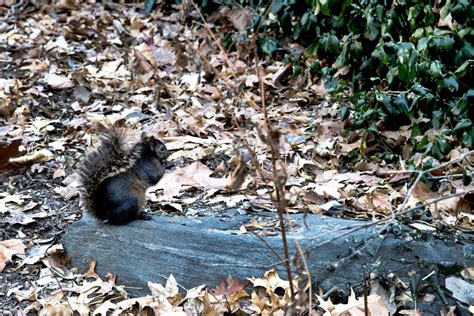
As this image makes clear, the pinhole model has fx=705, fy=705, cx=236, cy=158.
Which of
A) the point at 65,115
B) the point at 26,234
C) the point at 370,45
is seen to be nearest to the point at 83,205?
the point at 26,234

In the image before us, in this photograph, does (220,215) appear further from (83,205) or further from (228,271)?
(83,205)

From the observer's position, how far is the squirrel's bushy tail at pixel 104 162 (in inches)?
182

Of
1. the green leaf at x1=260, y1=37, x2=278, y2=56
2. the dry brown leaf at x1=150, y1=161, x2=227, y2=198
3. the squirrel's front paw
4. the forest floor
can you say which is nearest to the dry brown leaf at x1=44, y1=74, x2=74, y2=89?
the forest floor

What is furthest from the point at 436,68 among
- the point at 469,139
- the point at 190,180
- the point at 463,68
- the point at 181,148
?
the point at 181,148

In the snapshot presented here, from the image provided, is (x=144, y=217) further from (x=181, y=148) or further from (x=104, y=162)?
(x=181, y=148)

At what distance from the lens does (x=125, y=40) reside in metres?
8.53

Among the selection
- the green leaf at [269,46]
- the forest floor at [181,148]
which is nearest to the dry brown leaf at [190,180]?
the forest floor at [181,148]

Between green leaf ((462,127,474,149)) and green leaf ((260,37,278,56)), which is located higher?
green leaf ((462,127,474,149))

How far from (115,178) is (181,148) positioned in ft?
4.77

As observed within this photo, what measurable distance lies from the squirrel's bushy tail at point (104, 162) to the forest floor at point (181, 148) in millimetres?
493

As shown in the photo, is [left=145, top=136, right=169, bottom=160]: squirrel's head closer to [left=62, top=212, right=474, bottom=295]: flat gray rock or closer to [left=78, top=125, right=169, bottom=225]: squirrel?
[left=78, top=125, right=169, bottom=225]: squirrel

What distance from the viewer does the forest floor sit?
13.6 ft

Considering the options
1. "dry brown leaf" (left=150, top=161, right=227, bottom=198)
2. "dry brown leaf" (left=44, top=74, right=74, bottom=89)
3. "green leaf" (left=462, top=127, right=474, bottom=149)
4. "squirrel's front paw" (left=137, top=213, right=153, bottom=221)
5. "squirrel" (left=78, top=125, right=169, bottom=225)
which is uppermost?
"green leaf" (left=462, top=127, right=474, bottom=149)

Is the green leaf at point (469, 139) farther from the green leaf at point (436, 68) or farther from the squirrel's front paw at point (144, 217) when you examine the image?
Answer: the squirrel's front paw at point (144, 217)
